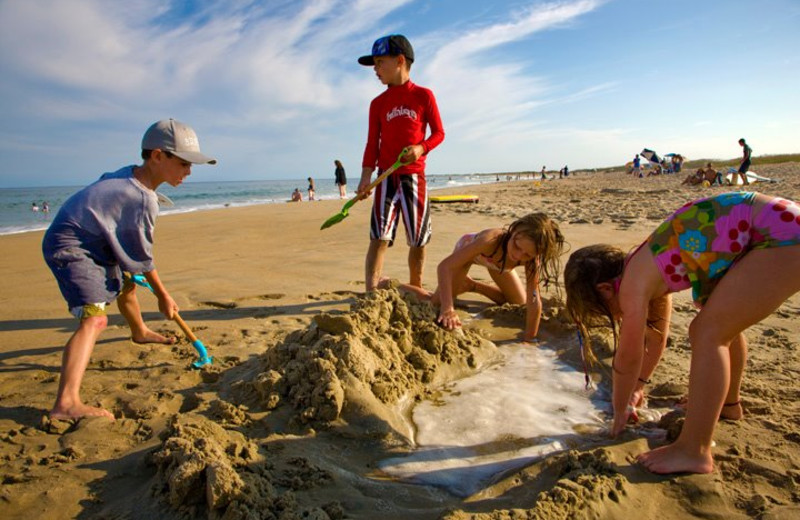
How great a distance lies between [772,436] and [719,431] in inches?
7.4

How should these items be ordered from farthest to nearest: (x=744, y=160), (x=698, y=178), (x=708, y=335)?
1. (x=698, y=178)
2. (x=744, y=160)
3. (x=708, y=335)

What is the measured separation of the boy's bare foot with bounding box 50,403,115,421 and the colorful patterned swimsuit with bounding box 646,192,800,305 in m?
2.28

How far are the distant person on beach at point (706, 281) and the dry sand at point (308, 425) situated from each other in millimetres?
235

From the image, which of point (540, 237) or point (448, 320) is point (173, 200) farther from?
point (540, 237)

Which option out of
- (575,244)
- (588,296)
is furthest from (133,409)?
(575,244)

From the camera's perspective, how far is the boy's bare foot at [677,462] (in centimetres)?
167

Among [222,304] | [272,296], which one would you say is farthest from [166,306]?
[272,296]

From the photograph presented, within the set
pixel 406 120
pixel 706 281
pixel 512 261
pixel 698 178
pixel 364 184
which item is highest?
pixel 406 120

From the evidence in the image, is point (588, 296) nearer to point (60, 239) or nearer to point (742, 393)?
point (742, 393)

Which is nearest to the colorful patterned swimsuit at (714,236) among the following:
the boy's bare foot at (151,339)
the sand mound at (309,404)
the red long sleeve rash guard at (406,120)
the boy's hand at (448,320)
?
the sand mound at (309,404)

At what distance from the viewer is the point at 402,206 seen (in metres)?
3.69

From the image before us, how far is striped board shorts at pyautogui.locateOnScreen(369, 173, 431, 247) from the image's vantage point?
3.64 metres

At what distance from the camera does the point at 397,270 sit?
4922 mm

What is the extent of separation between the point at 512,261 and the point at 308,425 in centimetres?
172
